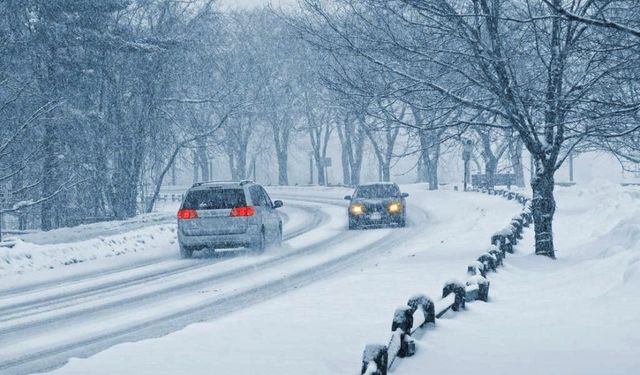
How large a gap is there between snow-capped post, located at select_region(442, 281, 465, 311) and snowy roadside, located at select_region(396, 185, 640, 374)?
6.2 inches

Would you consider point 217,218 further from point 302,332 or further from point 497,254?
point 302,332

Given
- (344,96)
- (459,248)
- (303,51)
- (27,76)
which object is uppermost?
(303,51)

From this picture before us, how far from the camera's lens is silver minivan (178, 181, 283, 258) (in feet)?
65.0

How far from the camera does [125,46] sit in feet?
97.8

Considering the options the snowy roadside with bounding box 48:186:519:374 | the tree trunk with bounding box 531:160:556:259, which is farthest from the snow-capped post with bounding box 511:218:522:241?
the tree trunk with bounding box 531:160:556:259

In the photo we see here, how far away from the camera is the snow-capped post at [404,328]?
727 centimetres

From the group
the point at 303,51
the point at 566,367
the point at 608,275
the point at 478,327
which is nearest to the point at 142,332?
the point at 478,327

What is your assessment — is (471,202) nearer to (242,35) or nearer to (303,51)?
(303,51)

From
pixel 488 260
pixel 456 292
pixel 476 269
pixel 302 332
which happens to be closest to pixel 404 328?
pixel 302 332

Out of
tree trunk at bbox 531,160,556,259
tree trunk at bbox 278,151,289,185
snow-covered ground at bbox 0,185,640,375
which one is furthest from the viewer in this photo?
tree trunk at bbox 278,151,289,185

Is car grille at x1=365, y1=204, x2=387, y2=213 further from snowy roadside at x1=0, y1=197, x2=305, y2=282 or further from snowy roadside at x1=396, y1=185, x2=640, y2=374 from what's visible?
snowy roadside at x1=396, y1=185, x2=640, y2=374

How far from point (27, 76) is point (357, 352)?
2321 centimetres

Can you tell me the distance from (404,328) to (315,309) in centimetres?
395

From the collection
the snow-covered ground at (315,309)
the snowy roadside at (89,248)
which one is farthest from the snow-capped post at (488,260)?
the snowy roadside at (89,248)
